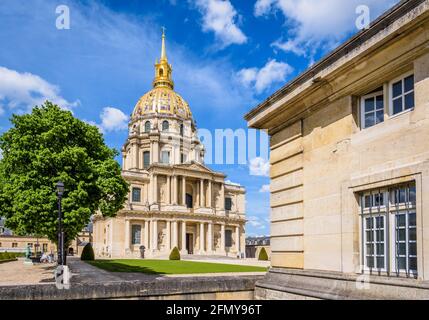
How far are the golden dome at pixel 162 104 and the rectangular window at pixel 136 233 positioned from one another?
991 inches

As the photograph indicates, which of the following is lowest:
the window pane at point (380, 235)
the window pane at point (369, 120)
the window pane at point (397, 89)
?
the window pane at point (380, 235)

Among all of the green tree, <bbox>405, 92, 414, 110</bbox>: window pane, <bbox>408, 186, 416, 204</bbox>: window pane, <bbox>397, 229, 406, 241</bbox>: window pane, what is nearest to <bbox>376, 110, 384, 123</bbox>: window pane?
<bbox>405, 92, 414, 110</bbox>: window pane

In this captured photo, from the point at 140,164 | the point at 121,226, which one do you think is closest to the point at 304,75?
the point at 121,226

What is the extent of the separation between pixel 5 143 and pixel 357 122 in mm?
20198

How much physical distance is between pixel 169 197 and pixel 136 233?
7.70 metres

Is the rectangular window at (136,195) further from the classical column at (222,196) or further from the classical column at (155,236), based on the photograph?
the classical column at (222,196)

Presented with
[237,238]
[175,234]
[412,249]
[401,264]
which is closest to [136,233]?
[175,234]

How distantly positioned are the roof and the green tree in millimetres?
13875

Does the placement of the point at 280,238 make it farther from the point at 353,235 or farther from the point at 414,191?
the point at 414,191

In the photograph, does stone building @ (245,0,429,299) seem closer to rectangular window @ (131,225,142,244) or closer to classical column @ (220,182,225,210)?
rectangular window @ (131,225,142,244)

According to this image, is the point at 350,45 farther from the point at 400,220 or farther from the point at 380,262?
the point at 380,262

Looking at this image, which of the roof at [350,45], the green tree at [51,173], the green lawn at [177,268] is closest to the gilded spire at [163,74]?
the green lawn at [177,268]

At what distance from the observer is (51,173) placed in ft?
67.1

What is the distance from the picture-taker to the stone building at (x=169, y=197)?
2630 inches
